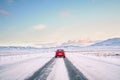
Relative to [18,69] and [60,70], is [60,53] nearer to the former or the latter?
[18,69]

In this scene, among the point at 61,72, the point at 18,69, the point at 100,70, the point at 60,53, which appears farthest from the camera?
the point at 60,53

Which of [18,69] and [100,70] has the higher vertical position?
[18,69]

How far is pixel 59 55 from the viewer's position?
129 ft

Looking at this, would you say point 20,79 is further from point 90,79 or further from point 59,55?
point 59,55

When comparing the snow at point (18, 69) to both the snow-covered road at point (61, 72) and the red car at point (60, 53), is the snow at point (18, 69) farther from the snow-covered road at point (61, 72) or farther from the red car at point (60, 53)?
the red car at point (60, 53)

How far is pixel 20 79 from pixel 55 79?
1.92 metres

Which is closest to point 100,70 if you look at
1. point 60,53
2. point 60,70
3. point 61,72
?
point 60,70

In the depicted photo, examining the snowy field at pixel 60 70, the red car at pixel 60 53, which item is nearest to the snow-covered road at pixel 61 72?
the snowy field at pixel 60 70

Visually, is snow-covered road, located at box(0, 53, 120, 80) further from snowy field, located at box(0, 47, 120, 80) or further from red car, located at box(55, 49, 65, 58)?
red car, located at box(55, 49, 65, 58)

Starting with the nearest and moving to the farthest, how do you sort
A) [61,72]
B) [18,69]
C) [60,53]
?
[61,72]
[18,69]
[60,53]

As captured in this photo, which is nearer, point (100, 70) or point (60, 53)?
point (100, 70)

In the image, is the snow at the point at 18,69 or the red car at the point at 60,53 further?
the red car at the point at 60,53

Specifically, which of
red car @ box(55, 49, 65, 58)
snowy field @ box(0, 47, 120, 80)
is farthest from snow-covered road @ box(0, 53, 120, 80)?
red car @ box(55, 49, 65, 58)

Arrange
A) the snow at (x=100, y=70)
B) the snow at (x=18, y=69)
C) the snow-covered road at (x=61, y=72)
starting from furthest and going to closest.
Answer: the snow at (x=18, y=69) < the snow at (x=100, y=70) < the snow-covered road at (x=61, y=72)
